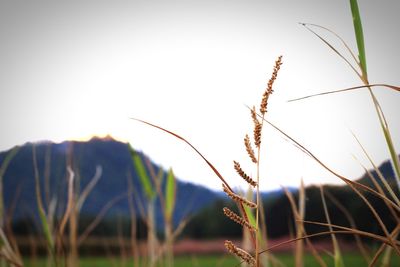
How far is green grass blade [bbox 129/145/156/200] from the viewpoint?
1.34 m

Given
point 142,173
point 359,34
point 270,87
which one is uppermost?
point 359,34

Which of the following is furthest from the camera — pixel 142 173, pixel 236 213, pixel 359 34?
pixel 142 173

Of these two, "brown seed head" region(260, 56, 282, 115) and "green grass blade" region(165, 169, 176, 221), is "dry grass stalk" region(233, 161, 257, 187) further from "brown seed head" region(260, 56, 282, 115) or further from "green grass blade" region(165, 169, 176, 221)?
"green grass blade" region(165, 169, 176, 221)

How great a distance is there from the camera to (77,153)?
135cm

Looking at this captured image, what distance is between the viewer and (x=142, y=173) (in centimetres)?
143

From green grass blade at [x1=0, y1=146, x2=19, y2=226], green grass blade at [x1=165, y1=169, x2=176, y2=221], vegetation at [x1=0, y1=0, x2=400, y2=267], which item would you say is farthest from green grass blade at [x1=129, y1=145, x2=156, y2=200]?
green grass blade at [x1=0, y1=146, x2=19, y2=226]

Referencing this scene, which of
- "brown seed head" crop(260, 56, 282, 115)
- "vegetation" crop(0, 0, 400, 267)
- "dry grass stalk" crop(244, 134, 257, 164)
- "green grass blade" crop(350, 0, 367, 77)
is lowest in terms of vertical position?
"vegetation" crop(0, 0, 400, 267)

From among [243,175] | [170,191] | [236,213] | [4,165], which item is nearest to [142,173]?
[170,191]

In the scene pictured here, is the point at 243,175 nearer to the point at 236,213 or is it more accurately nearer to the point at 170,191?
the point at 236,213

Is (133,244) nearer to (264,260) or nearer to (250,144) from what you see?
(264,260)

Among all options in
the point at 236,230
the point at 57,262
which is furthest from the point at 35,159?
the point at 236,230

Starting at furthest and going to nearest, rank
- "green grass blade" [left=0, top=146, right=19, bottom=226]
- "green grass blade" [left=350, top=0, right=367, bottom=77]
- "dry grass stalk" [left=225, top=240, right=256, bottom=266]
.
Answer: "green grass blade" [left=0, top=146, right=19, bottom=226] → "green grass blade" [left=350, top=0, right=367, bottom=77] → "dry grass stalk" [left=225, top=240, right=256, bottom=266]

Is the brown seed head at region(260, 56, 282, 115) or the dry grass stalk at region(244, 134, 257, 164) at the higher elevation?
the brown seed head at region(260, 56, 282, 115)

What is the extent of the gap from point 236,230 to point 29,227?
39.6 meters
